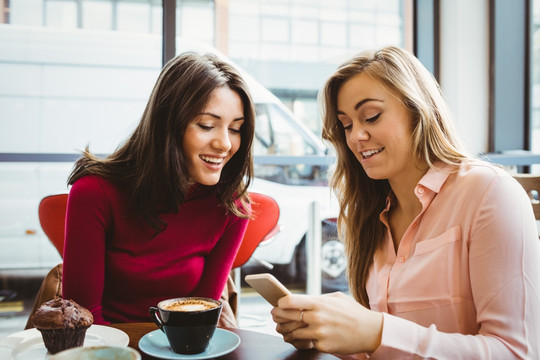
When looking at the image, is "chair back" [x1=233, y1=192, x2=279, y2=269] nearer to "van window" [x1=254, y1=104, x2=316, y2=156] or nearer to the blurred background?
the blurred background

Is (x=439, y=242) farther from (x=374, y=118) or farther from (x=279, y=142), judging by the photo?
(x=279, y=142)

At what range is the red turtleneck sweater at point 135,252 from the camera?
145cm

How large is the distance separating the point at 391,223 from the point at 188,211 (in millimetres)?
641

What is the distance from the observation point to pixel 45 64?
3.52 m

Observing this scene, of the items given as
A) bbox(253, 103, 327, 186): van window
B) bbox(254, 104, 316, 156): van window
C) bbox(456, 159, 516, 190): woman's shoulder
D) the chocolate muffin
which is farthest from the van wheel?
the chocolate muffin

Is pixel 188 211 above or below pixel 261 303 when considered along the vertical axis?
above

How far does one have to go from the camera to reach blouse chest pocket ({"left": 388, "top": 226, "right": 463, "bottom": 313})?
116 cm

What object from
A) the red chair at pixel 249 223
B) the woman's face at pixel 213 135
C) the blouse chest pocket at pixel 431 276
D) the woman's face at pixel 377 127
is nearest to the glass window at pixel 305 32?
the red chair at pixel 249 223

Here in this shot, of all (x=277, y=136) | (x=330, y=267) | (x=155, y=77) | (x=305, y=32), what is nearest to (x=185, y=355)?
(x=155, y=77)

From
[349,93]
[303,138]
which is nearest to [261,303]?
[303,138]

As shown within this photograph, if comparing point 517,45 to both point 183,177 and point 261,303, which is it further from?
point 183,177

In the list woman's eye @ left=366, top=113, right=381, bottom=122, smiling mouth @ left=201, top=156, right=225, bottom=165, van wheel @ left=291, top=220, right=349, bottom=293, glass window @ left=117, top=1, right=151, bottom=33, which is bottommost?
van wheel @ left=291, top=220, right=349, bottom=293

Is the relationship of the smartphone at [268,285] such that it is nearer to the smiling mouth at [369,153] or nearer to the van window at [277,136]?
the smiling mouth at [369,153]

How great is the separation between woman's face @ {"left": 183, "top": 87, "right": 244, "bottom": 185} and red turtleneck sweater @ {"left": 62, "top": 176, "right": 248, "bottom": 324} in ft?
0.43
